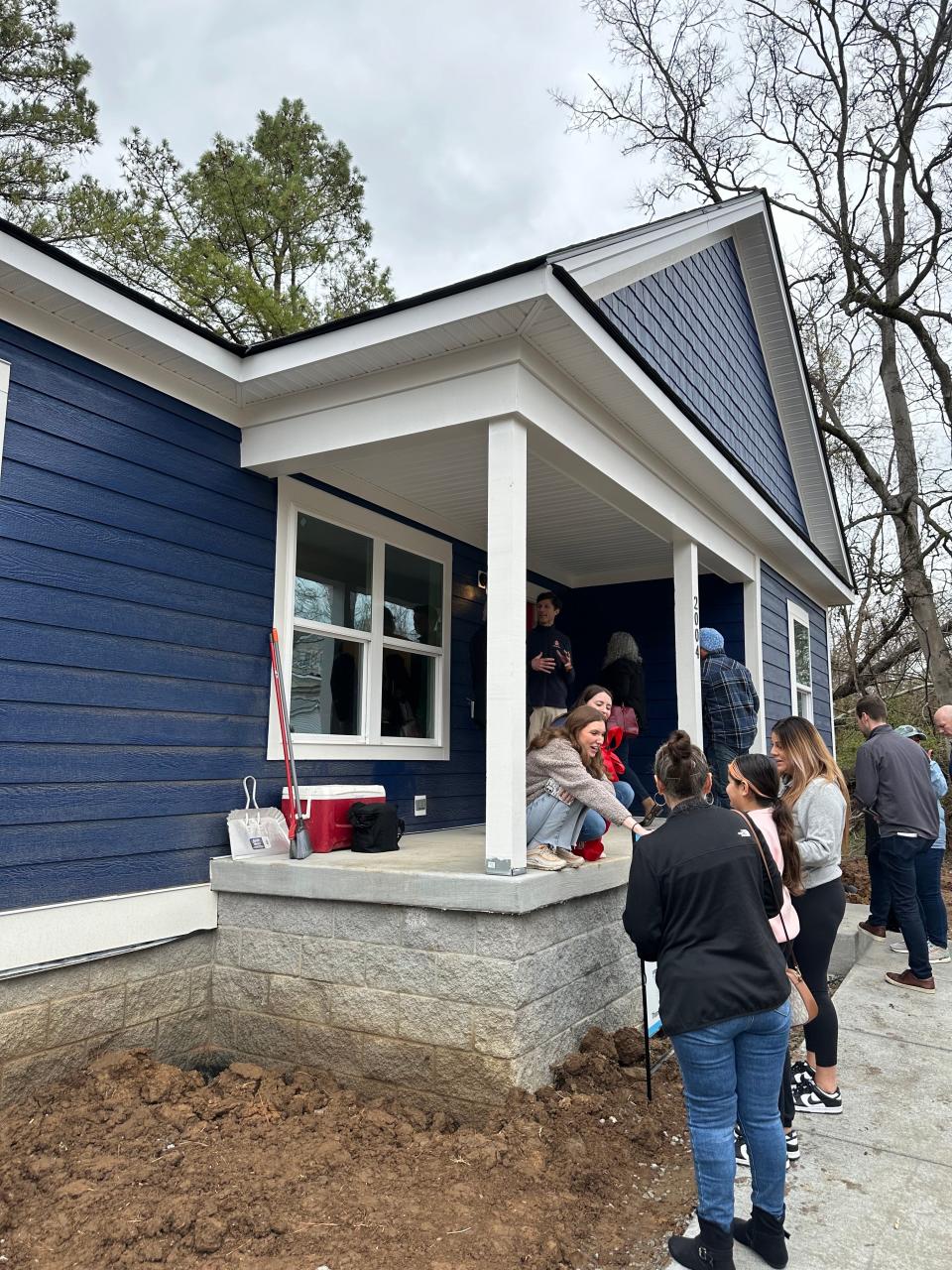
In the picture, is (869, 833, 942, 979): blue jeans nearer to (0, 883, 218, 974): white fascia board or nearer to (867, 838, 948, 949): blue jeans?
(867, 838, 948, 949): blue jeans

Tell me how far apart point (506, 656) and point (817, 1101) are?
2.24 metres

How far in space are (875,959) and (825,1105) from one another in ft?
8.54

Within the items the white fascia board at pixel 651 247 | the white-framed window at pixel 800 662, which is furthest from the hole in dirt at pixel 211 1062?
the white-framed window at pixel 800 662

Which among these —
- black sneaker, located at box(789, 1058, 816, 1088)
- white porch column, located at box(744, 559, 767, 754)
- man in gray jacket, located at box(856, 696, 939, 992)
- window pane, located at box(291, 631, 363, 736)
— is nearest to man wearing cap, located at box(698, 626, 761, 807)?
man in gray jacket, located at box(856, 696, 939, 992)

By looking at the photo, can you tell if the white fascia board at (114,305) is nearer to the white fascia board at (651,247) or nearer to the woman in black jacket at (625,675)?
the white fascia board at (651,247)

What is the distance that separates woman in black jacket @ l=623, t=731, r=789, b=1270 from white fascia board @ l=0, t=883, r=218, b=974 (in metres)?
2.42

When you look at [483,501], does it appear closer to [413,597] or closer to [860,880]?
[413,597]

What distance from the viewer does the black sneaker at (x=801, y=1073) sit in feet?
11.9

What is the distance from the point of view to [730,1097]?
2.33 metres

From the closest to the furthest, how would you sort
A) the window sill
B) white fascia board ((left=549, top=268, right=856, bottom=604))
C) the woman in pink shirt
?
the woman in pink shirt, white fascia board ((left=549, top=268, right=856, bottom=604)), the window sill

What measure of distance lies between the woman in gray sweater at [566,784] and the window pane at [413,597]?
191cm

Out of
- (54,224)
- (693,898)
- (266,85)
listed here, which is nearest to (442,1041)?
(693,898)

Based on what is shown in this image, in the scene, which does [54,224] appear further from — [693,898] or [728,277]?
[693,898]

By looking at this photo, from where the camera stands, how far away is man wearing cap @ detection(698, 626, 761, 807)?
5.98 meters
